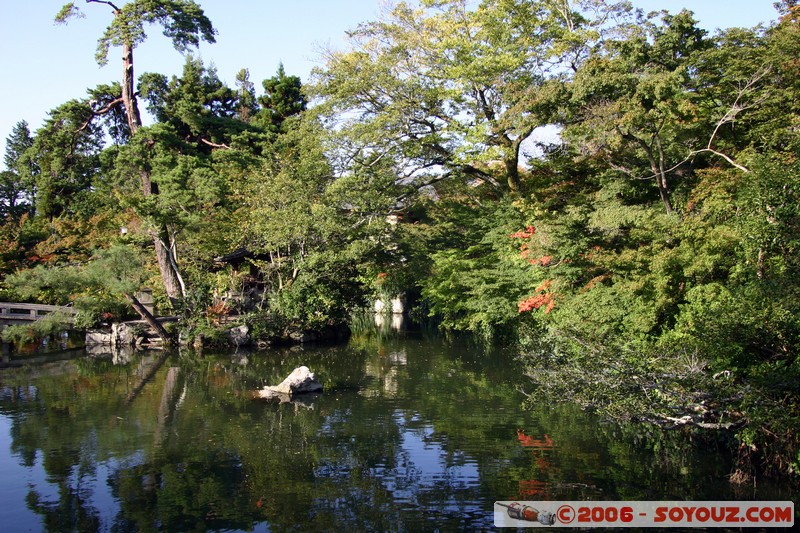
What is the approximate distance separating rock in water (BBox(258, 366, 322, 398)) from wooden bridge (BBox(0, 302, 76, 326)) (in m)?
10.7

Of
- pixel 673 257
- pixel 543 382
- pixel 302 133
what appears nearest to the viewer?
pixel 543 382

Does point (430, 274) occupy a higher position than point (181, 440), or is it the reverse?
point (430, 274)

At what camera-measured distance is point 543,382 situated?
956 centimetres

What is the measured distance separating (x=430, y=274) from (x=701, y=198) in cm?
1184

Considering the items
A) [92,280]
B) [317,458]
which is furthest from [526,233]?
[92,280]

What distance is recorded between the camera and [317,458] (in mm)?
9461

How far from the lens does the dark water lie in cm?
753

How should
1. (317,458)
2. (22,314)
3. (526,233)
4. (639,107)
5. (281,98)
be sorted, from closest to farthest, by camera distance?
(317,458)
(639,107)
(526,233)
(22,314)
(281,98)

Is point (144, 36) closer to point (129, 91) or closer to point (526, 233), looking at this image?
point (129, 91)

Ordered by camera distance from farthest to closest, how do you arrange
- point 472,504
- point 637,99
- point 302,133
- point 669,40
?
point 302,133
point 669,40
point 637,99
point 472,504

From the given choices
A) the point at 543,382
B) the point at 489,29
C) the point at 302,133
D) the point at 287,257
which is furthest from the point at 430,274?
the point at 543,382

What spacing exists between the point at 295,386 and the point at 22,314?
42.7 ft

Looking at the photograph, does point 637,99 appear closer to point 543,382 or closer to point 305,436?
point 543,382

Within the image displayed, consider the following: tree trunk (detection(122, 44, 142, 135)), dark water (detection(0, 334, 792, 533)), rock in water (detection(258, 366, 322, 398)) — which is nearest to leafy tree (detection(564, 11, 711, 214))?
dark water (detection(0, 334, 792, 533))
